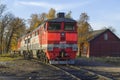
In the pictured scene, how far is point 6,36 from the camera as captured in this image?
80.0m

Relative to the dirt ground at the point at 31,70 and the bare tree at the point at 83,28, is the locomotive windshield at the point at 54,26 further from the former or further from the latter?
the bare tree at the point at 83,28

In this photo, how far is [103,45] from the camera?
239 ft

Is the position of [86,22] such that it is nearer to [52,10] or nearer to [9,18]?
[52,10]

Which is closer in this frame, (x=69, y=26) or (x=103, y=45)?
(x=69, y=26)

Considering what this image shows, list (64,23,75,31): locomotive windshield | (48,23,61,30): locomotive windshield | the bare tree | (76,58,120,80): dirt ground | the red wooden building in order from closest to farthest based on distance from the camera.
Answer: (76,58,120,80): dirt ground → (48,23,61,30): locomotive windshield → (64,23,75,31): locomotive windshield → the bare tree → the red wooden building

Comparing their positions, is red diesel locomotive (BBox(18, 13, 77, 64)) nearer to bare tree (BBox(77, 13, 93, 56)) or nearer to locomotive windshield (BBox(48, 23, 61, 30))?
locomotive windshield (BBox(48, 23, 61, 30))

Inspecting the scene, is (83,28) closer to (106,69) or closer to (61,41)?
(61,41)

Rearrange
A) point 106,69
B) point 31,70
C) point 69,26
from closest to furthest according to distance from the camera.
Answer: point 31,70, point 106,69, point 69,26

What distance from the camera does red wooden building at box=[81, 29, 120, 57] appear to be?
71812 millimetres

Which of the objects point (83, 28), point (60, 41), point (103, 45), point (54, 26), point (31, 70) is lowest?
point (31, 70)

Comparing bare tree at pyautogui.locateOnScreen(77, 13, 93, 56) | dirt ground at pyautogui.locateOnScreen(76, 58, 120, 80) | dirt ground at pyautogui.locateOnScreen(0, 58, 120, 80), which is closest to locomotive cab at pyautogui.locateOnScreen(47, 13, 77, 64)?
dirt ground at pyautogui.locateOnScreen(76, 58, 120, 80)

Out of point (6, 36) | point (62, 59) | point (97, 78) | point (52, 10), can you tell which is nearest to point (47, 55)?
point (62, 59)

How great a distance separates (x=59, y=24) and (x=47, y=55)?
2.78 m

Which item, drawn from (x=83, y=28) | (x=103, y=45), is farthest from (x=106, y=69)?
(x=103, y=45)
